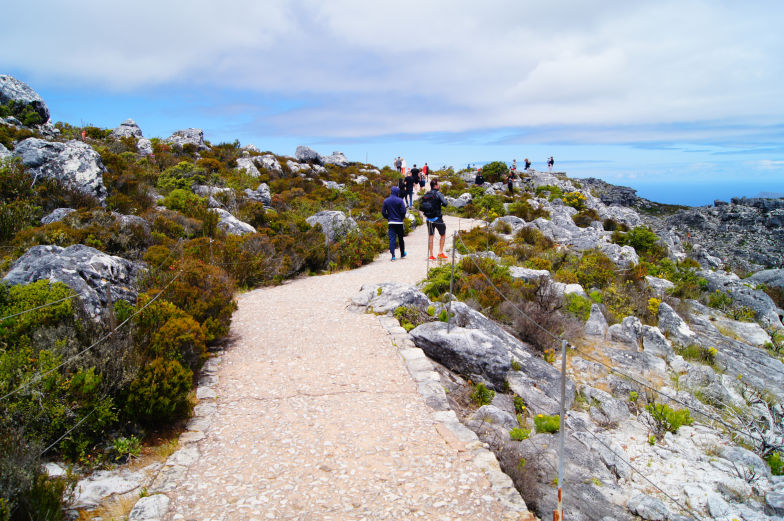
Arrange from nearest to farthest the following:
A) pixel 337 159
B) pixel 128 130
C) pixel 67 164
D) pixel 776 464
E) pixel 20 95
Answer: pixel 776 464 < pixel 67 164 < pixel 20 95 < pixel 128 130 < pixel 337 159

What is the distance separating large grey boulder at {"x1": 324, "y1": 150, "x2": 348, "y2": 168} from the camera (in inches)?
1547

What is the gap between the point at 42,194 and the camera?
39.7ft

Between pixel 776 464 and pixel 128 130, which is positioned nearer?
pixel 776 464

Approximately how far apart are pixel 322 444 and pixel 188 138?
32.0 metres

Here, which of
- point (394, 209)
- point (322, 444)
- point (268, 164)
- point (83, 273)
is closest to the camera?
point (322, 444)

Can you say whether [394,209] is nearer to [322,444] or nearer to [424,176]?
[322,444]

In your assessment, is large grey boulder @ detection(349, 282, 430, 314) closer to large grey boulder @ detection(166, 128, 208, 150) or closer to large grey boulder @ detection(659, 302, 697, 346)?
large grey boulder @ detection(659, 302, 697, 346)

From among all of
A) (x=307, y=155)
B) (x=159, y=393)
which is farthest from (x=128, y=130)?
(x=159, y=393)

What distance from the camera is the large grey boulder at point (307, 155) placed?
1336 inches

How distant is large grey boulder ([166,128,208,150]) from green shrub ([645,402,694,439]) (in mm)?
29176

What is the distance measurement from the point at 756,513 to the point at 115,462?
743cm

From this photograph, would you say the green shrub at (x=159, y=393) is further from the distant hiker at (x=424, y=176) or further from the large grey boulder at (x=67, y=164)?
the distant hiker at (x=424, y=176)

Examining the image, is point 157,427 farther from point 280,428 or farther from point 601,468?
point 601,468

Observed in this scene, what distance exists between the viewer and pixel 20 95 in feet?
75.6
